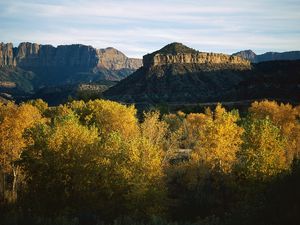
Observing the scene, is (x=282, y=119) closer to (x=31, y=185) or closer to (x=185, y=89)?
(x=31, y=185)

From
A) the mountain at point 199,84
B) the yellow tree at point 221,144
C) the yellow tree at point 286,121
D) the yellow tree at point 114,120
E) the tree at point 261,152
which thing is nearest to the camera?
the tree at point 261,152

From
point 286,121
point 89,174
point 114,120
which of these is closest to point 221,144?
point 89,174

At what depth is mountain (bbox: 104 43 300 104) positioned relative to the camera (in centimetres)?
14212

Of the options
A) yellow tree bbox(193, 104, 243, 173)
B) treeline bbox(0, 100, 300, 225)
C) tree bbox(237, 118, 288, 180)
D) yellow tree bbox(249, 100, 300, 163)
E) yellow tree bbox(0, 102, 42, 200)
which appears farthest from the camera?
yellow tree bbox(249, 100, 300, 163)

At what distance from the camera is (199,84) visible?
17700 centimetres

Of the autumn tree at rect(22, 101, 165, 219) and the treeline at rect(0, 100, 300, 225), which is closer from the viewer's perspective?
the treeline at rect(0, 100, 300, 225)

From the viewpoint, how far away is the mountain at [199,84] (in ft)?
466

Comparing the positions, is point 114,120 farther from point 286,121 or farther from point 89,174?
point 286,121

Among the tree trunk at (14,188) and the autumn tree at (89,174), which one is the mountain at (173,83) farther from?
the autumn tree at (89,174)

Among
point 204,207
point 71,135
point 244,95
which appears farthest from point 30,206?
point 244,95

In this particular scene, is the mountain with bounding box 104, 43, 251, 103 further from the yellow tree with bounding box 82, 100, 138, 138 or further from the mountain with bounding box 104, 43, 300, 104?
the yellow tree with bounding box 82, 100, 138, 138

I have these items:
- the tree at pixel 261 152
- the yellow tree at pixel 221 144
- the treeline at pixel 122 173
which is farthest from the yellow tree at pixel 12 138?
the tree at pixel 261 152

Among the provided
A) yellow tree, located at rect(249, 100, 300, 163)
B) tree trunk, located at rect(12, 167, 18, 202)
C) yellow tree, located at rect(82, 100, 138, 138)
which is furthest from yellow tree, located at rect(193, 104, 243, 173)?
tree trunk, located at rect(12, 167, 18, 202)

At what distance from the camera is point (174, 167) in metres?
48.8
